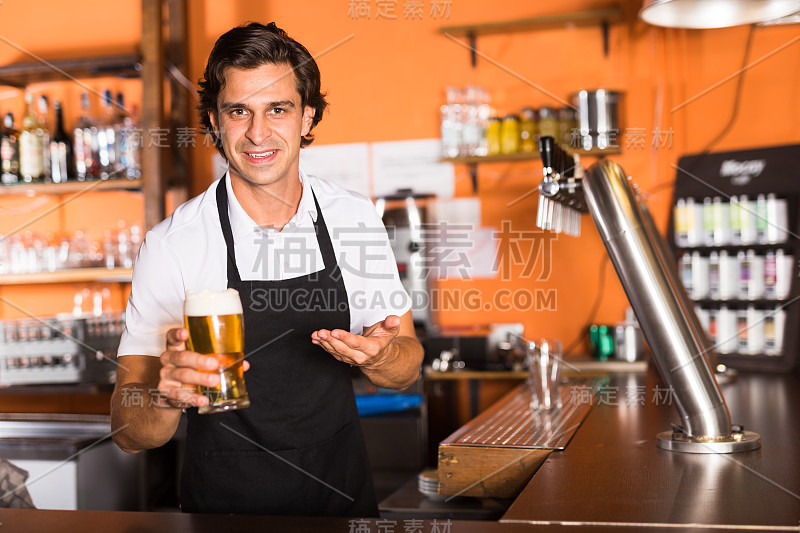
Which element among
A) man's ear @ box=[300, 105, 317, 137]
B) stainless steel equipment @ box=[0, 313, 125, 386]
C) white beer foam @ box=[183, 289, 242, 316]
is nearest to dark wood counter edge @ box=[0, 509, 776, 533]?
white beer foam @ box=[183, 289, 242, 316]

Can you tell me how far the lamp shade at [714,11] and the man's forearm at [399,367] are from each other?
1154 millimetres

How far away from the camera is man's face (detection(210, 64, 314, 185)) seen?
53.8 inches

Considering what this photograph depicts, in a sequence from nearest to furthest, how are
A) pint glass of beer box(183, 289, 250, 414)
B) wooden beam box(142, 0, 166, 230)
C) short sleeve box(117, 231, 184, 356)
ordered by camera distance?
pint glass of beer box(183, 289, 250, 414) < short sleeve box(117, 231, 184, 356) < wooden beam box(142, 0, 166, 230)

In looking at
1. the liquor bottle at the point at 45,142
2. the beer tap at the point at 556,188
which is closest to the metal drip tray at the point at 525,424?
the beer tap at the point at 556,188

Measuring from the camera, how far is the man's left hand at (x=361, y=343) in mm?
1104

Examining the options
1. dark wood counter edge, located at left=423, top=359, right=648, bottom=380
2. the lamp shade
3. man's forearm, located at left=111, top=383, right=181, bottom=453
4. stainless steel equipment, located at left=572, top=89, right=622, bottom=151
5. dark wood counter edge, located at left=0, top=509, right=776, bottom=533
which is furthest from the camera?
stainless steel equipment, located at left=572, top=89, right=622, bottom=151

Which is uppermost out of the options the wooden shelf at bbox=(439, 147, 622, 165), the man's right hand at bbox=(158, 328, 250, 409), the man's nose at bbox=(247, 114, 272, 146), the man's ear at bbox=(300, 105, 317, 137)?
the wooden shelf at bbox=(439, 147, 622, 165)

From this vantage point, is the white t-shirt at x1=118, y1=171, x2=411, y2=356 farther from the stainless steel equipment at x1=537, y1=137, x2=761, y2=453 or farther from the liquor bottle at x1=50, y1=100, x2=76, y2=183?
the liquor bottle at x1=50, y1=100, x2=76, y2=183

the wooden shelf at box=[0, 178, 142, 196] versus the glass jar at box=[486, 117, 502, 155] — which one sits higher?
the glass jar at box=[486, 117, 502, 155]

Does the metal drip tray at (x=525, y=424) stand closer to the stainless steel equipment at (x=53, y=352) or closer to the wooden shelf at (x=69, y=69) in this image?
the stainless steel equipment at (x=53, y=352)

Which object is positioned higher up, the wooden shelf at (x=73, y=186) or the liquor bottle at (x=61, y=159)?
the liquor bottle at (x=61, y=159)

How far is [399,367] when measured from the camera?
1401mm

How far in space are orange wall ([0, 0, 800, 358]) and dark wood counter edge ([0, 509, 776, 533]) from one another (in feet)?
8.48

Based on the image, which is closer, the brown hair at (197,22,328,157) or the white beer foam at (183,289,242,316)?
the white beer foam at (183,289,242,316)
